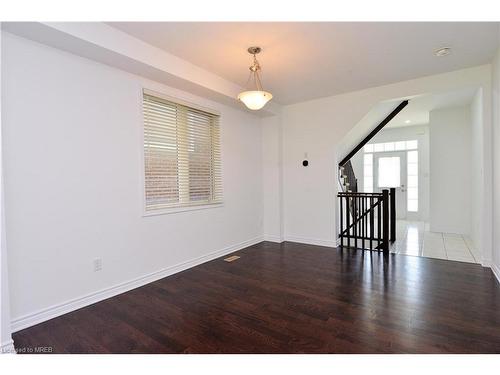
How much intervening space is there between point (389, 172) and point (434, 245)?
3.56 metres

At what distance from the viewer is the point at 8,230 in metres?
2.11

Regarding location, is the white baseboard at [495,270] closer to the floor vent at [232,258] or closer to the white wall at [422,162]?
the floor vent at [232,258]

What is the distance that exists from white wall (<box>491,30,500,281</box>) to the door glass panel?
4436 mm

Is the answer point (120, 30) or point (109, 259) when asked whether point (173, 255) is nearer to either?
point (109, 259)

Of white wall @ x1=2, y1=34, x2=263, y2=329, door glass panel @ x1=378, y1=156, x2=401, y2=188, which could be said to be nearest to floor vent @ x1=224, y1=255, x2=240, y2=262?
white wall @ x1=2, y1=34, x2=263, y2=329

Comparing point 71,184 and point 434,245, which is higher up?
point 71,184

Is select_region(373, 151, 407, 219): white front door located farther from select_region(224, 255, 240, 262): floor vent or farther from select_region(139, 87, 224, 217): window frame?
select_region(139, 87, 224, 217): window frame

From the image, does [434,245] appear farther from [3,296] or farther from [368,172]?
[3,296]

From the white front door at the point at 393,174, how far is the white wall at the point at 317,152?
401 cm

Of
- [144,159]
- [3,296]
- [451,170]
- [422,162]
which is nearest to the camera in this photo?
[3,296]

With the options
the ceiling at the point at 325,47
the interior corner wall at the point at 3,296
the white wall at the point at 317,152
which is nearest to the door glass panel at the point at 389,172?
the white wall at the point at 317,152

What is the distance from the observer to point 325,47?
283cm

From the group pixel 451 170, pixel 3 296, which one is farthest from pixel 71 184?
pixel 451 170

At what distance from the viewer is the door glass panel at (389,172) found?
7.67 metres
